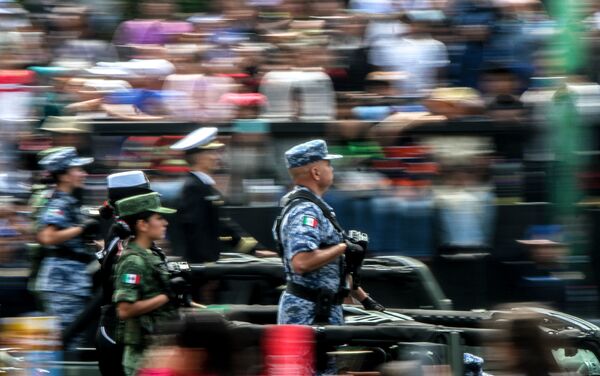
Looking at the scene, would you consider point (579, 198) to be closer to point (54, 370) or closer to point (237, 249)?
point (237, 249)

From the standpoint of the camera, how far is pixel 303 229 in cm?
701

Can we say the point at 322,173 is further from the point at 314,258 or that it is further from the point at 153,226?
the point at 153,226

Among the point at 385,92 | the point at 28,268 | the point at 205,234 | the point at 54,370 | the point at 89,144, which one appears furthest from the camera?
the point at 385,92

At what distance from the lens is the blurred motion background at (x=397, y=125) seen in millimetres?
9859

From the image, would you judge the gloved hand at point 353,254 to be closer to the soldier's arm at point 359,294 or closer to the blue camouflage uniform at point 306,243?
A: the blue camouflage uniform at point 306,243

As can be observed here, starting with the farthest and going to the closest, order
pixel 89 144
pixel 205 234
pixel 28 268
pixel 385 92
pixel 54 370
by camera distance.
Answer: pixel 385 92 < pixel 89 144 < pixel 28 268 < pixel 205 234 < pixel 54 370

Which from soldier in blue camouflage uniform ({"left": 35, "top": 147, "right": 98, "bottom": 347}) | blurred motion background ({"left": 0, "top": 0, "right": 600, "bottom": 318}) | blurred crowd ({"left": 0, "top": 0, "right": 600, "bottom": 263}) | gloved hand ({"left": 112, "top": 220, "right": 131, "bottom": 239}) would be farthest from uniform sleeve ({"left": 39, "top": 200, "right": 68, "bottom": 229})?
gloved hand ({"left": 112, "top": 220, "right": 131, "bottom": 239})

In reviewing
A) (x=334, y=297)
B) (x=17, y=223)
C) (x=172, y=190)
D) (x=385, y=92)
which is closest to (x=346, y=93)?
(x=385, y=92)

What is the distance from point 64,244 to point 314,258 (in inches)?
93.7

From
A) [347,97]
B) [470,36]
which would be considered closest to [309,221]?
[347,97]

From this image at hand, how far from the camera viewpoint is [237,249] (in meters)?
9.10

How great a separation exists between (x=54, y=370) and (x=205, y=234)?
76.6 inches

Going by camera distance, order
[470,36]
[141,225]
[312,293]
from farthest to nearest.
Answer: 1. [470,36]
2. [141,225]
3. [312,293]

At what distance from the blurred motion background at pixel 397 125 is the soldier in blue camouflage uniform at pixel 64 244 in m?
0.65
